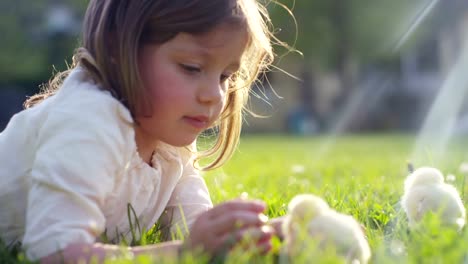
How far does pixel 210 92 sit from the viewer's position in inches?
101

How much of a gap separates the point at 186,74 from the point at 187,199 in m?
0.71

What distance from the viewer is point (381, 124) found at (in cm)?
2677

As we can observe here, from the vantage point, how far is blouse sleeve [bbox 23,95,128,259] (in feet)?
6.81

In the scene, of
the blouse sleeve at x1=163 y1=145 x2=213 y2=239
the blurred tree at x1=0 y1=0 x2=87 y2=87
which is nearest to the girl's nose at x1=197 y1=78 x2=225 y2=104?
the blouse sleeve at x1=163 y1=145 x2=213 y2=239

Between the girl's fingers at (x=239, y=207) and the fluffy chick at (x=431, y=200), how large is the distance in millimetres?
607

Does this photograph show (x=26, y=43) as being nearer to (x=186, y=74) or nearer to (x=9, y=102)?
(x=9, y=102)

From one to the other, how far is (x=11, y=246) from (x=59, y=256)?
0.61m

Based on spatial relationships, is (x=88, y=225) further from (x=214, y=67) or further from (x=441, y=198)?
(x=441, y=198)

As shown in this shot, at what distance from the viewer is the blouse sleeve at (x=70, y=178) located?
2.08 metres

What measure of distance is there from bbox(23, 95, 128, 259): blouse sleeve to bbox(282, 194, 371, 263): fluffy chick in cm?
61

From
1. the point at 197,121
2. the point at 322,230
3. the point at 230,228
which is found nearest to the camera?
the point at 322,230

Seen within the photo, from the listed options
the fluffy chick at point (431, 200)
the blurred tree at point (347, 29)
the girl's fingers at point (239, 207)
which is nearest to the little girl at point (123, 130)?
the girl's fingers at point (239, 207)

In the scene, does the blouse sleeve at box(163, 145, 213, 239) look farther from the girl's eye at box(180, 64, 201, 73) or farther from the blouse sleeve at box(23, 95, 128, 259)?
the blouse sleeve at box(23, 95, 128, 259)

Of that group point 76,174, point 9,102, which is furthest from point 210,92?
point 9,102
